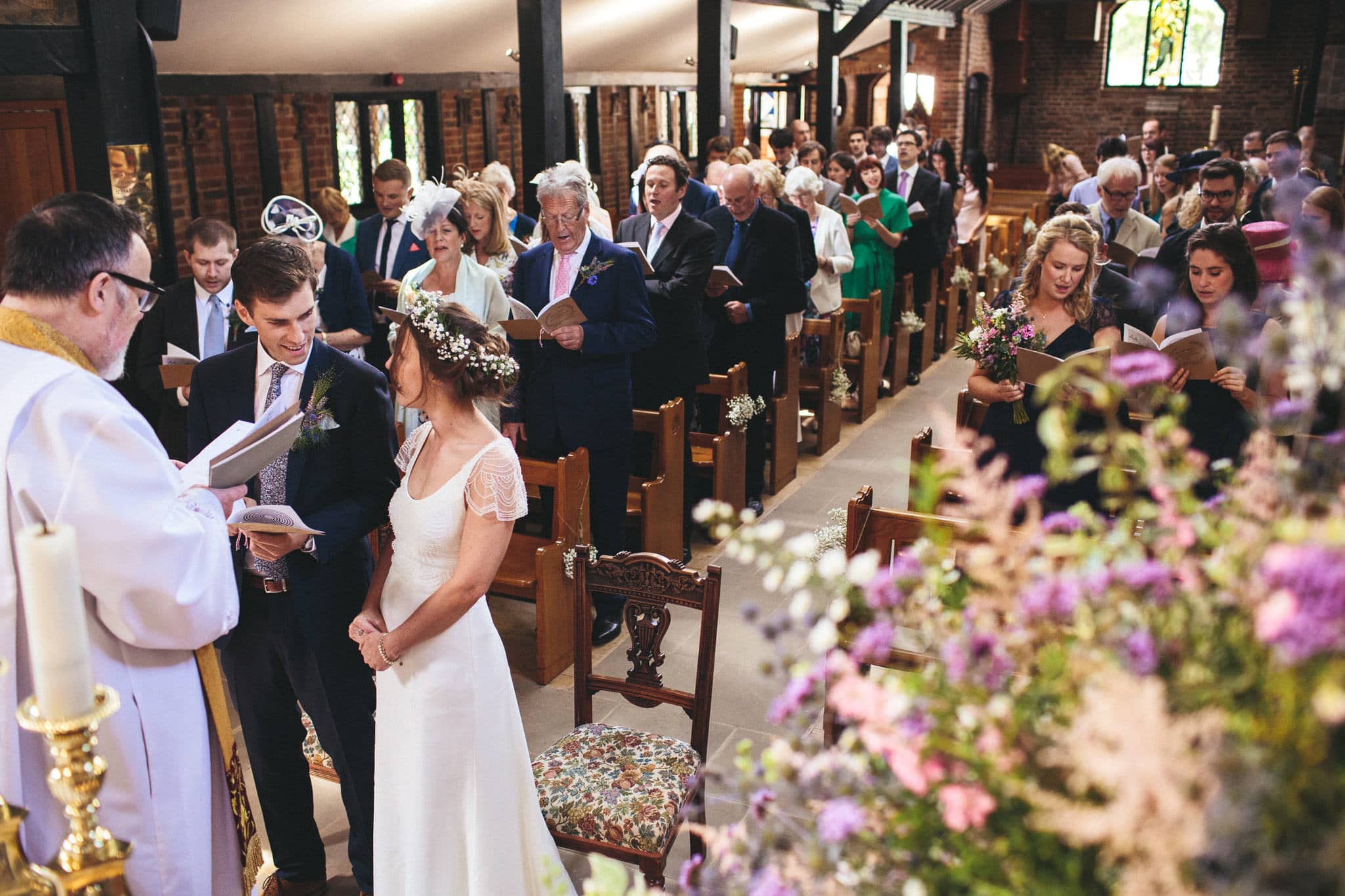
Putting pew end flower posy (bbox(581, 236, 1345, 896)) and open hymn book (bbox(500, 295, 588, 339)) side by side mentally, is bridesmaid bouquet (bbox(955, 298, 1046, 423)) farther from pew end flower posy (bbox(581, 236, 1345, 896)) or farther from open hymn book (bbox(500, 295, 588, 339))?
pew end flower posy (bbox(581, 236, 1345, 896))

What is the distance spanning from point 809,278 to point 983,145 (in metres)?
16.0

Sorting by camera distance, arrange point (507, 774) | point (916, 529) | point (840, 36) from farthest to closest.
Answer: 1. point (840, 36)
2. point (916, 529)
3. point (507, 774)

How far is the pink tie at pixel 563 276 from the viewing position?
4.64 m

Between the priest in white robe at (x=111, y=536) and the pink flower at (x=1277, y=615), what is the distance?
1.83 m

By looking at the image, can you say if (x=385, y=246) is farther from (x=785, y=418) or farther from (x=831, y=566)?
(x=831, y=566)

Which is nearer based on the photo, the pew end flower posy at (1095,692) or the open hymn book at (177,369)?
the pew end flower posy at (1095,692)

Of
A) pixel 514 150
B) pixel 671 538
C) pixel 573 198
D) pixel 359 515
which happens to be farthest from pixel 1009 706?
pixel 514 150

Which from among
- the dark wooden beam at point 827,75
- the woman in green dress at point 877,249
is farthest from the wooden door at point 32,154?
the dark wooden beam at point 827,75

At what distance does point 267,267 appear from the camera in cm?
282

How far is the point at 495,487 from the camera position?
256 centimetres

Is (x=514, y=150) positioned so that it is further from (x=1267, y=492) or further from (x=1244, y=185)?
(x=1267, y=492)

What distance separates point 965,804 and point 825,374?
6.39 meters

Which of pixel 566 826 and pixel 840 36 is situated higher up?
pixel 840 36

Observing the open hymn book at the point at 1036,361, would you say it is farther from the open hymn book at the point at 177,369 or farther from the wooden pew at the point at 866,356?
the wooden pew at the point at 866,356
